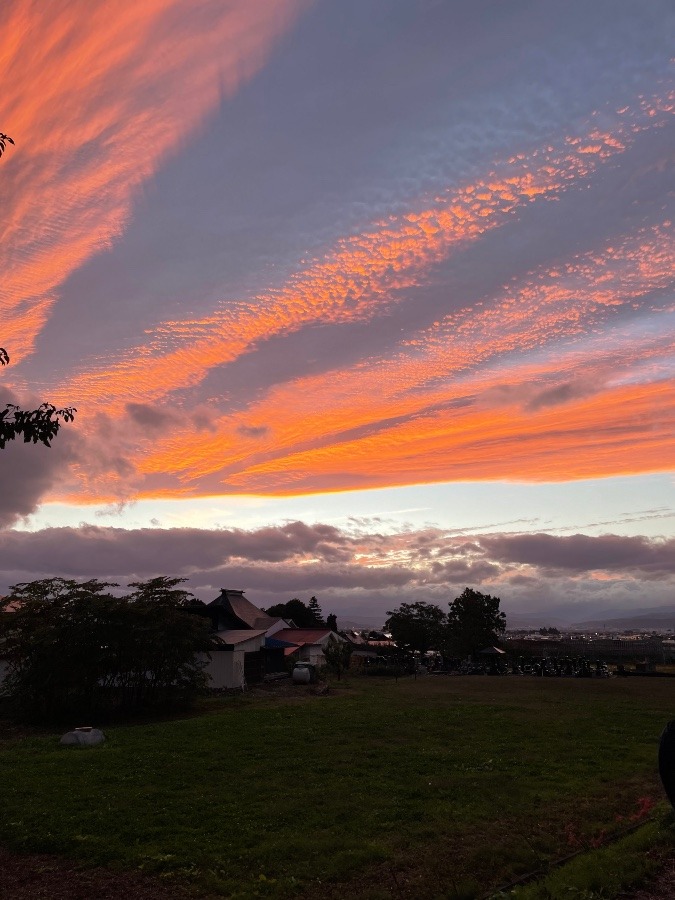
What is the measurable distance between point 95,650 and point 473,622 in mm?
62212

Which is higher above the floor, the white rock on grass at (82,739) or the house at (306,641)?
the white rock on grass at (82,739)

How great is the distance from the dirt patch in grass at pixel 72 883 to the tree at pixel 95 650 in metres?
22.0

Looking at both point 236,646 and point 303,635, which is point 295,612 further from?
point 236,646

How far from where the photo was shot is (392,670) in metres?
60.4

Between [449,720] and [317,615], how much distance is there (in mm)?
96687

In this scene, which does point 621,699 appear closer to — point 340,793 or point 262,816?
point 340,793

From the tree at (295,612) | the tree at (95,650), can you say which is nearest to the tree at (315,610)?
the tree at (295,612)

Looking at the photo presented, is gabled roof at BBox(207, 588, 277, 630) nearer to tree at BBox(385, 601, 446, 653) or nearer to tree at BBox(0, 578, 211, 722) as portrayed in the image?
tree at BBox(0, 578, 211, 722)

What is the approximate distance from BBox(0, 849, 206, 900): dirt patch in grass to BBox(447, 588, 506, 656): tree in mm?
76443

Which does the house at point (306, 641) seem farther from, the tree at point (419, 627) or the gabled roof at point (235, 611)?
the tree at point (419, 627)

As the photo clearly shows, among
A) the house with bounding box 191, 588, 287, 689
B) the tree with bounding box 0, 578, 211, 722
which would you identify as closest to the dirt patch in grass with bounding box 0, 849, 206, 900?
the tree with bounding box 0, 578, 211, 722

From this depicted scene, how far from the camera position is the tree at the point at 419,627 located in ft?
326

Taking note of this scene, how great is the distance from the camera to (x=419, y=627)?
100938mm

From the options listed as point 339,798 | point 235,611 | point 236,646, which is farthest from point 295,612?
point 339,798
